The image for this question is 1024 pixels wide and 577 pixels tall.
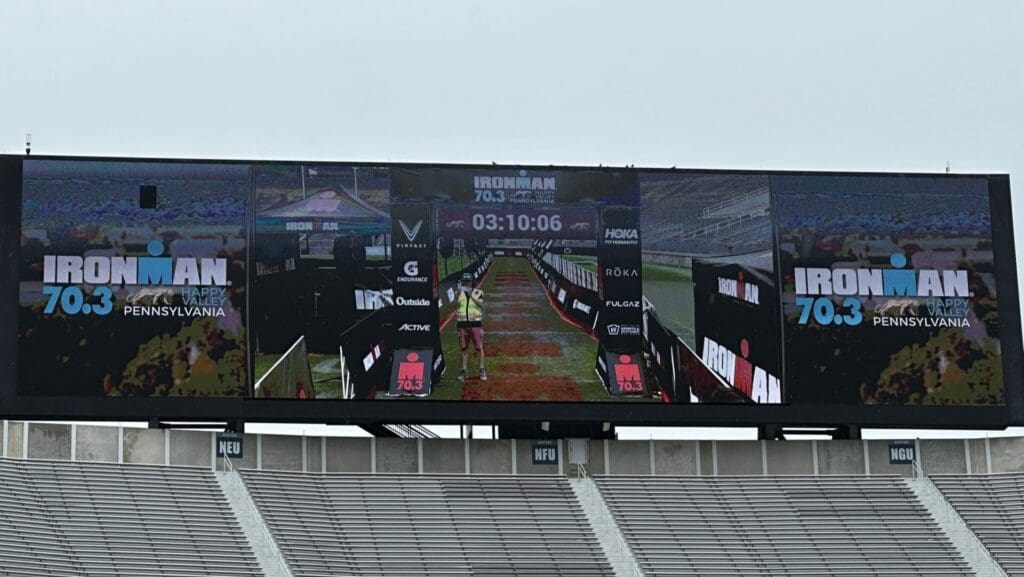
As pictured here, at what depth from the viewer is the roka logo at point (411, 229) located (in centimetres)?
4122

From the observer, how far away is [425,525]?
132 feet

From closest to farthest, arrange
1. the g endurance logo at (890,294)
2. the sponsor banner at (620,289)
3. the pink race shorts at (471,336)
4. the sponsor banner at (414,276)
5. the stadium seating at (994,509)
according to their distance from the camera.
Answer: the sponsor banner at (414,276), the pink race shorts at (471,336), the stadium seating at (994,509), the sponsor banner at (620,289), the g endurance logo at (890,294)

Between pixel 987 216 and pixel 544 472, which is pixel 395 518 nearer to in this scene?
pixel 544 472

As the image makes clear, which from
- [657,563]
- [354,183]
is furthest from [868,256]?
[354,183]

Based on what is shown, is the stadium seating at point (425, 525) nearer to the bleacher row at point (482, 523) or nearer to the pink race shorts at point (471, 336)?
the bleacher row at point (482, 523)

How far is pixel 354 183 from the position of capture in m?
41.3

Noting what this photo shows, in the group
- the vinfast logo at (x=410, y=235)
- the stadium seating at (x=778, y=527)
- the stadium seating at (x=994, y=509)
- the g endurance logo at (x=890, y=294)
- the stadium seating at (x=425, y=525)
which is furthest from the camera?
the g endurance logo at (x=890, y=294)

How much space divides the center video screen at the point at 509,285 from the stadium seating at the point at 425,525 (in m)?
1.94

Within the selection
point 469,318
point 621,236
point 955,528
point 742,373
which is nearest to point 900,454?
point 955,528

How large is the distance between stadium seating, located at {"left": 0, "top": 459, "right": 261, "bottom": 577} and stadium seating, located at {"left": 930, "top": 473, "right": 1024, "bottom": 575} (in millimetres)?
14616

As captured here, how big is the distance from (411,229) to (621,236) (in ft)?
13.9

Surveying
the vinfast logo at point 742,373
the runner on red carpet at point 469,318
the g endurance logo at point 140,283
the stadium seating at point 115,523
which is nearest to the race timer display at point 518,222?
the runner on red carpet at point 469,318

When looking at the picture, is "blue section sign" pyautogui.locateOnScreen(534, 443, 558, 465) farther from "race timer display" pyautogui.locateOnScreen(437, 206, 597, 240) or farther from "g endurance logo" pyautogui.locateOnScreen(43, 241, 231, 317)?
"g endurance logo" pyautogui.locateOnScreen(43, 241, 231, 317)

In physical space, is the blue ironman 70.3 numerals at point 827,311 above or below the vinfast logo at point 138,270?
below
